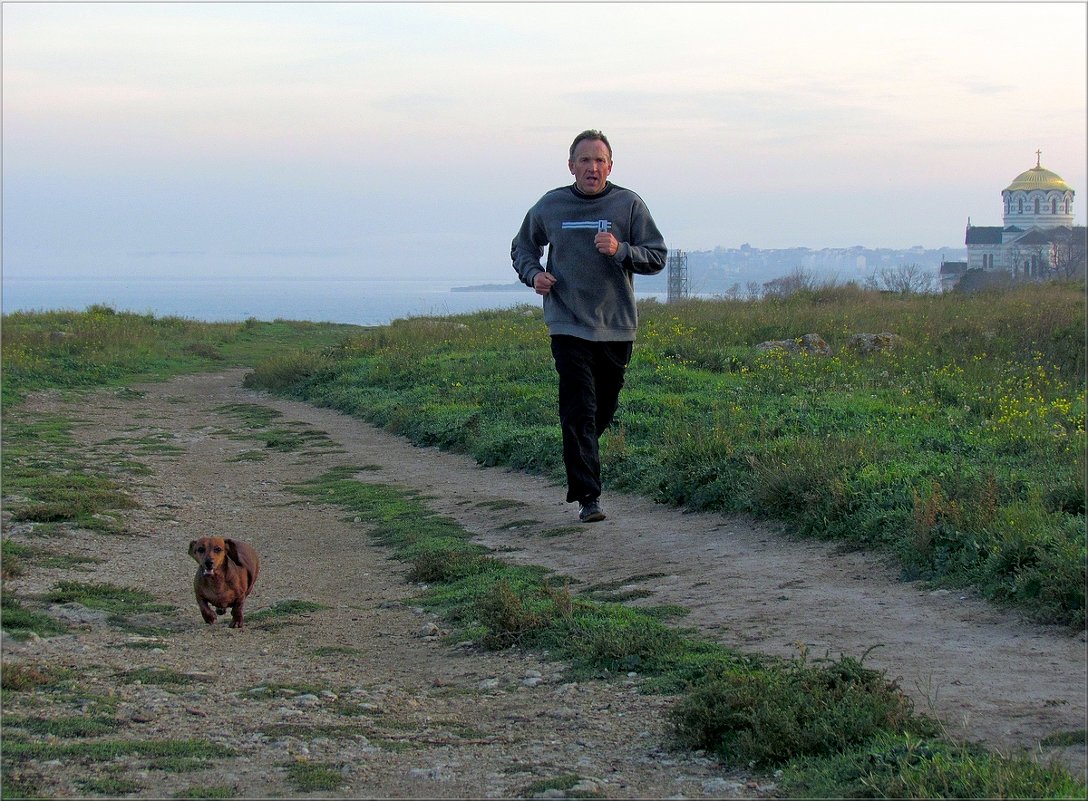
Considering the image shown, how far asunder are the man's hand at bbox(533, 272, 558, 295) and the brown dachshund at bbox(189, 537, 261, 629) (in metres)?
2.67

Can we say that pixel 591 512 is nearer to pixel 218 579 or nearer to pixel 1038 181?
pixel 218 579

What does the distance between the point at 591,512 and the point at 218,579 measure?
290 centimetres

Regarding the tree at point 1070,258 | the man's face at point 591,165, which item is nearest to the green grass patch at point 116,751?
the man's face at point 591,165

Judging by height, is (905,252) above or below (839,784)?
above

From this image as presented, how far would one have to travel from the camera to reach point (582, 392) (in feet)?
24.6

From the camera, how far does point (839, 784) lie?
3.27 meters

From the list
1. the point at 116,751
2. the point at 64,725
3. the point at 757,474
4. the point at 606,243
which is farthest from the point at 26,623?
the point at 757,474

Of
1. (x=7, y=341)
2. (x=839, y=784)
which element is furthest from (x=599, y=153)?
(x=7, y=341)

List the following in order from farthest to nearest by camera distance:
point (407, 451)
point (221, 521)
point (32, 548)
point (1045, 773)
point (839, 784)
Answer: point (407, 451)
point (221, 521)
point (32, 548)
point (839, 784)
point (1045, 773)

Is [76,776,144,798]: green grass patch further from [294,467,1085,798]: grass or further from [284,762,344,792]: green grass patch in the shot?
[294,467,1085,798]: grass

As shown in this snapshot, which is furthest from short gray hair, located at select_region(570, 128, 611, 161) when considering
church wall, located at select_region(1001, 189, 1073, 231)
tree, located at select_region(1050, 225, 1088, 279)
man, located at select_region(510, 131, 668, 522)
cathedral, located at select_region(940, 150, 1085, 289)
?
church wall, located at select_region(1001, 189, 1073, 231)

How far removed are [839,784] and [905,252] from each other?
264 ft

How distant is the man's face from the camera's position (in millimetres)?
7309

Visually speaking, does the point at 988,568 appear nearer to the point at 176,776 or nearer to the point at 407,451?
the point at 176,776
